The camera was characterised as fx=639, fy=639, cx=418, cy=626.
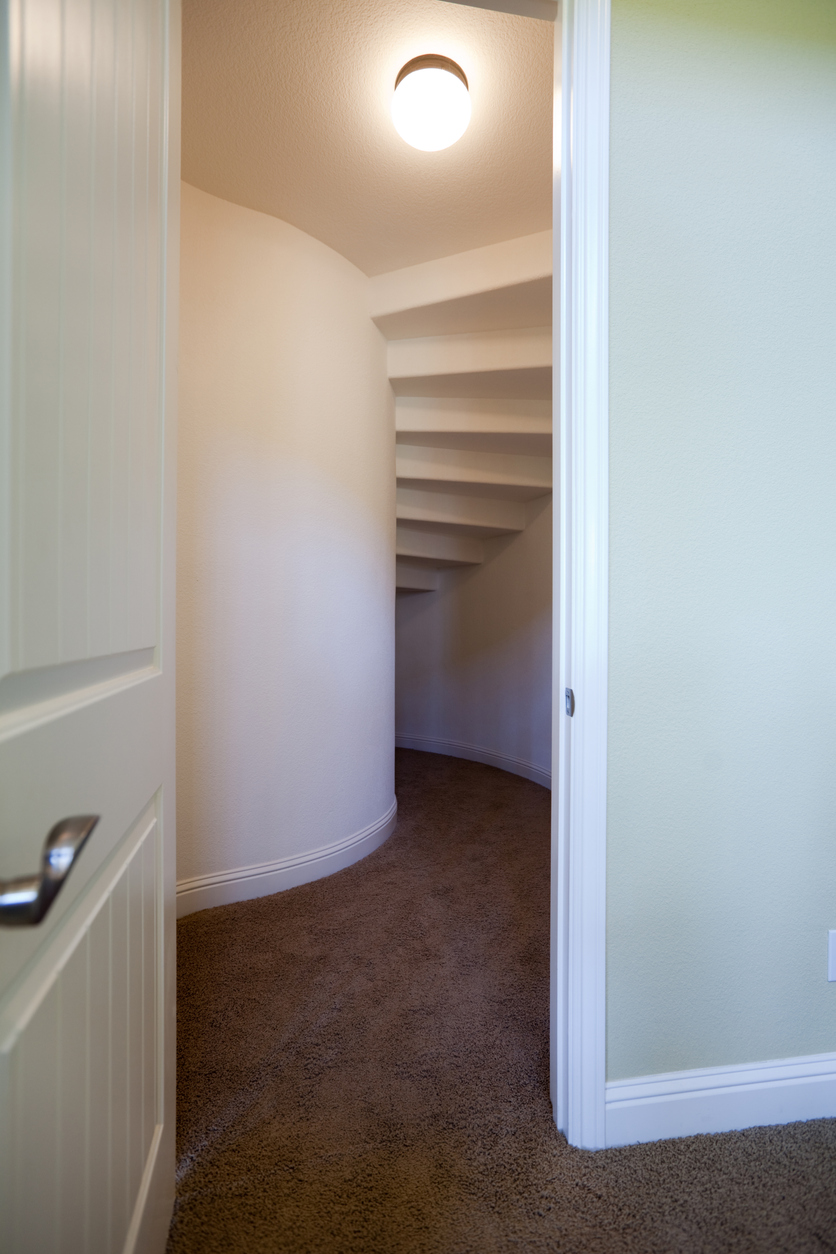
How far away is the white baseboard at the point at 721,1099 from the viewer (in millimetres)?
1297

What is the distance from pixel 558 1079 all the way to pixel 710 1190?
0.31 m

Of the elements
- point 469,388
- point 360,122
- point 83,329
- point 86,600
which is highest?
point 360,122

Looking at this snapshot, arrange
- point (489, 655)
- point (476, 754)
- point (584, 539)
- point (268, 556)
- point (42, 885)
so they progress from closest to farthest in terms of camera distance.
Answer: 1. point (42, 885)
2. point (584, 539)
3. point (268, 556)
4. point (489, 655)
5. point (476, 754)

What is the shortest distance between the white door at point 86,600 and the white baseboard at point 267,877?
4.27 ft

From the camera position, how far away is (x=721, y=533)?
1.34 m

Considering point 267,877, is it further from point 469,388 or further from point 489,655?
point 489,655

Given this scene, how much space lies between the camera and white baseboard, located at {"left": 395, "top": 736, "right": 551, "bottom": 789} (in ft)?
14.4

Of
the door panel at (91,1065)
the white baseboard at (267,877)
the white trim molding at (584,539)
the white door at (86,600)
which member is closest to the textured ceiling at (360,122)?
the white trim molding at (584,539)

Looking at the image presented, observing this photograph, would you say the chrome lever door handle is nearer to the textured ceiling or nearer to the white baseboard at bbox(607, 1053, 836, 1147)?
the white baseboard at bbox(607, 1053, 836, 1147)

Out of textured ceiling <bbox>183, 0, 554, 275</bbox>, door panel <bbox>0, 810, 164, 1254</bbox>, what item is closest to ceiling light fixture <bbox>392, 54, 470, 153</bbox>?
textured ceiling <bbox>183, 0, 554, 275</bbox>

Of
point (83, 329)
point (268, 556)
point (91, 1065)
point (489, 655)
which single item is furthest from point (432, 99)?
point (489, 655)

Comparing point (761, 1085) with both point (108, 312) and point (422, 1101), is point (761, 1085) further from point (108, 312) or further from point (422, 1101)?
point (108, 312)

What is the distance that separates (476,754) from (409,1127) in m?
3.78

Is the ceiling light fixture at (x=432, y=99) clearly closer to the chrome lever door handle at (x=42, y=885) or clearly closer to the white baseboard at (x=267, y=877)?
the chrome lever door handle at (x=42, y=885)
